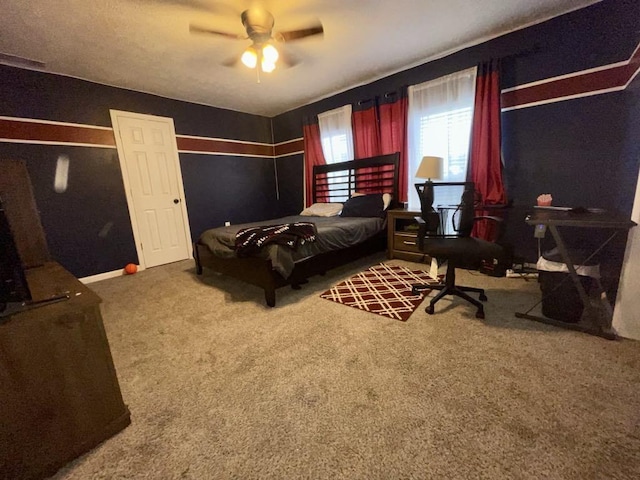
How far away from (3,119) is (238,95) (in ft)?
8.77

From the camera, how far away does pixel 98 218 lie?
136 inches

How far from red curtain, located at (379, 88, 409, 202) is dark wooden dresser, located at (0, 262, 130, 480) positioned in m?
3.53

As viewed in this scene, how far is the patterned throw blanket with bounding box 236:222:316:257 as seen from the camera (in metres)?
2.35

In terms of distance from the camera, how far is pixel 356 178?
4203 millimetres

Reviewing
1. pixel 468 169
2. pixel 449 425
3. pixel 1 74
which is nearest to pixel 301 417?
pixel 449 425

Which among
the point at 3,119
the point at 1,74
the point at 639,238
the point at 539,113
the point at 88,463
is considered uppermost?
the point at 1,74

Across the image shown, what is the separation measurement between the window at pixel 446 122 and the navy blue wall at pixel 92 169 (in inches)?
128

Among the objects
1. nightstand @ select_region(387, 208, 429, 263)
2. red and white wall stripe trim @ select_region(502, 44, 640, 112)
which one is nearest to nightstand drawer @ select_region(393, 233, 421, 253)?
nightstand @ select_region(387, 208, 429, 263)

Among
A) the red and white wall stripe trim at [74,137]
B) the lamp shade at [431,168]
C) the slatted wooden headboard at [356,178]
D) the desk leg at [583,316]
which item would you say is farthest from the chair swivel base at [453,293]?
the red and white wall stripe trim at [74,137]

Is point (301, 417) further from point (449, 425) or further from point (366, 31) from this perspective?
point (366, 31)

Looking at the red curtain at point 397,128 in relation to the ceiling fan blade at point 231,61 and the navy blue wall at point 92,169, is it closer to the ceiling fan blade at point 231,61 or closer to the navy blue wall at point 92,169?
the ceiling fan blade at point 231,61

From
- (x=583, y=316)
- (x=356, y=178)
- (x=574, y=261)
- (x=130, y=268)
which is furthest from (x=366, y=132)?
(x=130, y=268)

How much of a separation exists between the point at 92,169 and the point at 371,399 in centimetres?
420

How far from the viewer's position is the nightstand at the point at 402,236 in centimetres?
330
